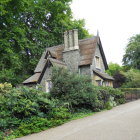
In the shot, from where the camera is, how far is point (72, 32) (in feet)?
80.6

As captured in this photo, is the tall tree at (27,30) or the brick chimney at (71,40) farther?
the tall tree at (27,30)

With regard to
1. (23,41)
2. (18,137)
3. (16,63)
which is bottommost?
(18,137)

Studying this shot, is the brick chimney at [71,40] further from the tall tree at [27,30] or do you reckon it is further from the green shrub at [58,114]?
the green shrub at [58,114]

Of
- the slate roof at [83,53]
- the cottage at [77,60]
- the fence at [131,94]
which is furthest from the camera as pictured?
the slate roof at [83,53]

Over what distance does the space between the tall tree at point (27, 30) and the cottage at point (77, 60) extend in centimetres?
438

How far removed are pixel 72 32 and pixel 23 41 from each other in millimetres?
8040

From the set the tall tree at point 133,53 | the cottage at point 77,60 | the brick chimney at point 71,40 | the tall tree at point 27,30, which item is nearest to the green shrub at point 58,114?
the cottage at point 77,60

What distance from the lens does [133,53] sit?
49812mm

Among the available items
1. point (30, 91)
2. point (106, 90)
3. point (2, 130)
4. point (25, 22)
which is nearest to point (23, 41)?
point (25, 22)

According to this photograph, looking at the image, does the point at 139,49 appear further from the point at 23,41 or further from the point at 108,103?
the point at 108,103

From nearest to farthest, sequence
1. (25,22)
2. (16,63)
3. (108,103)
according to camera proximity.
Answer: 1. (108,103)
2. (16,63)
3. (25,22)

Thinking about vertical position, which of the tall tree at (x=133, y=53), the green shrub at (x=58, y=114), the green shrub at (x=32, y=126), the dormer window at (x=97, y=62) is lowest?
the green shrub at (x=32, y=126)

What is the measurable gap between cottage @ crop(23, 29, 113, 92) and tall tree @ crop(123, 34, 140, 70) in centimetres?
2553

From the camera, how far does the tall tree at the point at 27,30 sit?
26.5m
